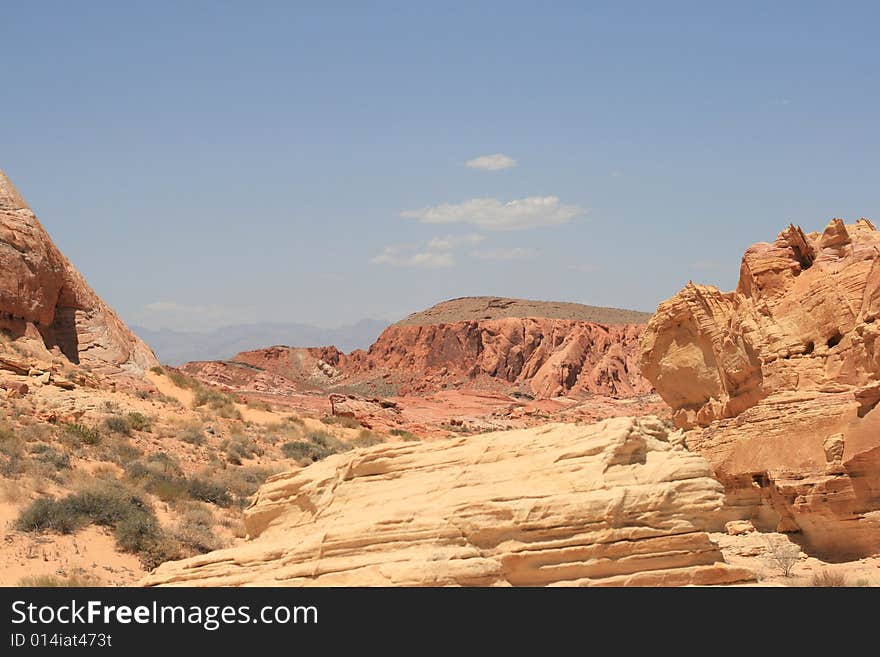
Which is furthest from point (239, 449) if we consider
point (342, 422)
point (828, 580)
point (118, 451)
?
point (828, 580)

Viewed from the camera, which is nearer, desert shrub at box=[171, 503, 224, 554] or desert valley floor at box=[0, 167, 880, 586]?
desert valley floor at box=[0, 167, 880, 586]

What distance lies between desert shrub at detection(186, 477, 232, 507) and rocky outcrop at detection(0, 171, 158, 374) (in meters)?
9.35

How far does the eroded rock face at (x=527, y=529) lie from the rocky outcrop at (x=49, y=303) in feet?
58.9

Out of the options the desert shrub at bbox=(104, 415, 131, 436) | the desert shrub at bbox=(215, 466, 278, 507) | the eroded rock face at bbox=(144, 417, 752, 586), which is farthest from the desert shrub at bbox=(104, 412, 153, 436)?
the eroded rock face at bbox=(144, 417, 752, 586)

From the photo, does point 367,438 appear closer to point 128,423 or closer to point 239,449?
point 239,449

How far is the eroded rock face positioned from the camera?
7453 mm

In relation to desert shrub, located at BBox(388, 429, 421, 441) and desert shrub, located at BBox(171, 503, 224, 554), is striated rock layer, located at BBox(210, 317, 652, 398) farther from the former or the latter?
A: desert shrub, located at BBox(171, 503, 224, 554)

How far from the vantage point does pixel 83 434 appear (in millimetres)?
18672

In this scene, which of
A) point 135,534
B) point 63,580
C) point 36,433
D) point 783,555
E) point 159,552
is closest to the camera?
point 783,555

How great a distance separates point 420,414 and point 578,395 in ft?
66.9

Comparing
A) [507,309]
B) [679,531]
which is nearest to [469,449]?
[679,531]

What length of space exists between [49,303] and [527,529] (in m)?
21.2

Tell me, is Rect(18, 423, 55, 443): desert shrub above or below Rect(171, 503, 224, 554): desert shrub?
above

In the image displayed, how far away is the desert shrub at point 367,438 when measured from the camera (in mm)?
28375
